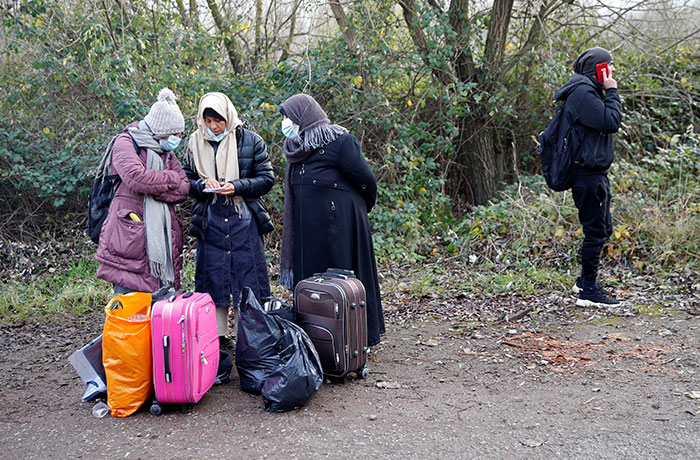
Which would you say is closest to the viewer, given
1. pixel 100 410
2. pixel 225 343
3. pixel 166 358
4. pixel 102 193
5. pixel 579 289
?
pixel 166 358

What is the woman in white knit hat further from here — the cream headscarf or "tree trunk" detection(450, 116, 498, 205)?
"tree trunk" detection(450, 116, 498, 205)

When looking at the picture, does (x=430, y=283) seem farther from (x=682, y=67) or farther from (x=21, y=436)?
(x=682, y=67)

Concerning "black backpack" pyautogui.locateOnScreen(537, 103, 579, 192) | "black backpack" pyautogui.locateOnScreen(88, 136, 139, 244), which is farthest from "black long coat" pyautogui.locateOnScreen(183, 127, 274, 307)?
"black backpack" pyautogui.locateOnScreen(537, 103, 579, 192)

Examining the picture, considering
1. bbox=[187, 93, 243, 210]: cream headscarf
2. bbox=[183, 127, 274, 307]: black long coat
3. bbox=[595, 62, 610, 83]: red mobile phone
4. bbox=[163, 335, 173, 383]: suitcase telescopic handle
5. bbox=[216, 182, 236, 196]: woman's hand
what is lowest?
bbox=[163, 335, 173, 383]: suitcase telescopic handle

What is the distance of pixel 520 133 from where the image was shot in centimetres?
933

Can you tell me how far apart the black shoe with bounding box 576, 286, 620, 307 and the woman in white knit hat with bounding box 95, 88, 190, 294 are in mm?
3607

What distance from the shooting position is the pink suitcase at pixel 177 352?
3604 mm

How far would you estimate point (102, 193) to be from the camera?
4.29 meters

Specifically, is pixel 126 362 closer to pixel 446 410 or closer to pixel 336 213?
pixel 336 213

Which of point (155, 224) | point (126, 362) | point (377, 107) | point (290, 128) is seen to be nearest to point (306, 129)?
point (290, 128)

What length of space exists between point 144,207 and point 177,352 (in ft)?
3.81

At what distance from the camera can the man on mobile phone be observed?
16.8ft

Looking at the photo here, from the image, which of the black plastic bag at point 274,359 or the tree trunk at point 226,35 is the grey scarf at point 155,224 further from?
the tree trunk at point 226,35

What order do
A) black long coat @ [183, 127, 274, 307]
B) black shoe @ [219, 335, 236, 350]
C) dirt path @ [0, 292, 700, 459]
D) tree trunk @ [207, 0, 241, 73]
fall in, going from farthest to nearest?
tree trunk @ [207, 0, 241, 73], black shoe @ [219, 335, 236, 350], black long coat @ [183, 127, 274, 307], dirt path @ [0, 292, 700, 459]
